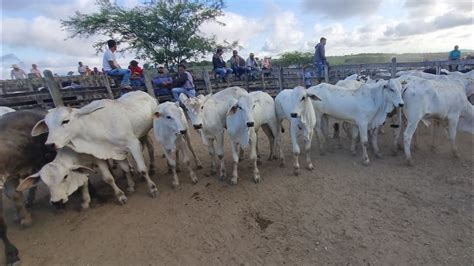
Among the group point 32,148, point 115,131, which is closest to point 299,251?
point 115,131

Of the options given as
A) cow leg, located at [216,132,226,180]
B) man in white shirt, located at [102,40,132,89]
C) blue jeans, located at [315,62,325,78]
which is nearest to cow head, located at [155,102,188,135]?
cow leg, located at [216,132,226,180]

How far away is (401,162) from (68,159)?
21.2 ft

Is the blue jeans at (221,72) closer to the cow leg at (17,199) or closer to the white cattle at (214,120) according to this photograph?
the white cattle at (214,120)

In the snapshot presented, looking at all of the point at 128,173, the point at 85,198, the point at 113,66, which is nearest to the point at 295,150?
the point at 128,173

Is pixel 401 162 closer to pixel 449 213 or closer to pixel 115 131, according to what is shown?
pixel 449 213

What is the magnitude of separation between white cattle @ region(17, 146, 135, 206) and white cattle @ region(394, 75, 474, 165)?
582 centimetres

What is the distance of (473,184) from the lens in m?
5.55

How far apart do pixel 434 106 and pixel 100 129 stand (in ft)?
21.6

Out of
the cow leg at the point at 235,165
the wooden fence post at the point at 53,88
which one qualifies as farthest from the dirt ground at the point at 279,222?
the wooden fence post at the point at 53,88

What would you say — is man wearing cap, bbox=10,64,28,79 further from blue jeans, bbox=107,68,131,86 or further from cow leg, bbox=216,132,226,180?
cow leg, bbox=216,132,226,180

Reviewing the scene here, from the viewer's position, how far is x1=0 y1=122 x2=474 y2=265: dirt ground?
4.05 m

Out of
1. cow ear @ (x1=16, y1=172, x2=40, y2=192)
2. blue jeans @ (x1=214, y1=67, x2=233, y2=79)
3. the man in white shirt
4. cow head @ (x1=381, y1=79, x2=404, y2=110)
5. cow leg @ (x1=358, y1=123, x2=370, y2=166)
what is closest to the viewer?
cow ear @ (x1=16, y1=172, x2=40, y2=192)

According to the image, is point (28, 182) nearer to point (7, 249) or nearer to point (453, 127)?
point (7, 249)

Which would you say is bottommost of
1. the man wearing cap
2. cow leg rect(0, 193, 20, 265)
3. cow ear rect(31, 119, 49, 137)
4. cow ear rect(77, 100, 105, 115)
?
cow leg rect(0, 193, 20, 265)
